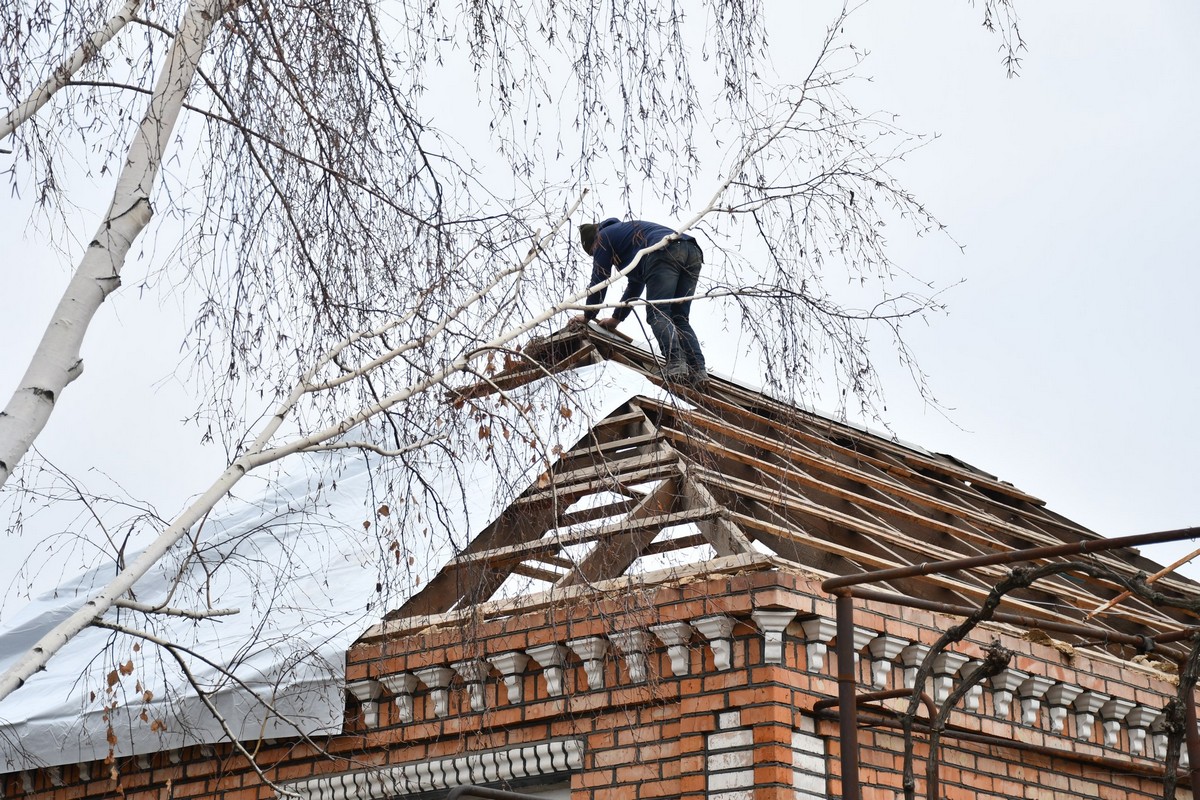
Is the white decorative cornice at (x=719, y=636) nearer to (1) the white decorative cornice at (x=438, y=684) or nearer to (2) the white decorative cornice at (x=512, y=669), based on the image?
(2) the white decorative cornice at (x=512, y=669)

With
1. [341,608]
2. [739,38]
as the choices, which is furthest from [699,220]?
[341,608]

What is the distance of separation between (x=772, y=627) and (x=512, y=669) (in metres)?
1.44

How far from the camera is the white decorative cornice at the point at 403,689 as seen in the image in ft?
23.7

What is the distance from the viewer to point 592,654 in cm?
664

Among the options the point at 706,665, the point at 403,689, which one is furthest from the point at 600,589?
the point at 403,689

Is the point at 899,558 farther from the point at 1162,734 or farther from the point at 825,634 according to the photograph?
the point at 1162,734

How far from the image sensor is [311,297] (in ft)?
17.4

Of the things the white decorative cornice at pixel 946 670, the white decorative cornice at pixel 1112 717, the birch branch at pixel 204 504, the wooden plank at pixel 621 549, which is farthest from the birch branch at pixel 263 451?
the white decorative cornice at pixel 1112 717

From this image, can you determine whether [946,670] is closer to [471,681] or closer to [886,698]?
[886,698]

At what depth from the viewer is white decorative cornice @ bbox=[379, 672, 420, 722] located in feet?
23.7

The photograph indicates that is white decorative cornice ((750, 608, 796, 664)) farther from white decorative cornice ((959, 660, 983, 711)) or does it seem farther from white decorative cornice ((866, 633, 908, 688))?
white decorative cornice ((959, 660, 983, 711))

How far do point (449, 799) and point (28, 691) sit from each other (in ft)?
15.2

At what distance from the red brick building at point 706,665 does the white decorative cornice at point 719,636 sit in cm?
1

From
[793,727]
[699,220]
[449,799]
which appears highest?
[699,220]
